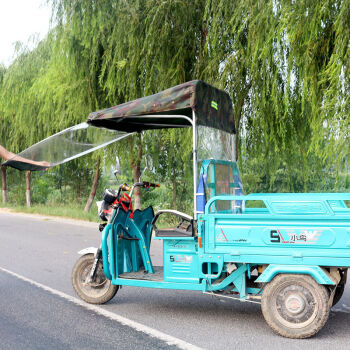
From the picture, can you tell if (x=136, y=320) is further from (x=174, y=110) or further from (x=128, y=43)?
(x=128, y=43)

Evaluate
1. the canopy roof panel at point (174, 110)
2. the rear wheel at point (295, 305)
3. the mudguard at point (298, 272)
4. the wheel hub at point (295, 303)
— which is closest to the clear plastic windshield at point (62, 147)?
the canopy roof panel at point (174, 110)

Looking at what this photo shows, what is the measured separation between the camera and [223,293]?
16.6 feet

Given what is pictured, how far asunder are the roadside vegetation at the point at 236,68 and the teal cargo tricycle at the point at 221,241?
1.34 metres

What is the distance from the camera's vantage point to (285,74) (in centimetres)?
991

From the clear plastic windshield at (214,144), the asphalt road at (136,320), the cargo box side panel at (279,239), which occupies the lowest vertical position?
the asphalt road at (136,320)

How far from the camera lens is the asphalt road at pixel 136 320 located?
14.4 ft

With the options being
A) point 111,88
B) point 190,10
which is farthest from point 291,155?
point 111,88

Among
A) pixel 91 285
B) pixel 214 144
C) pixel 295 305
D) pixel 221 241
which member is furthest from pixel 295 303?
pixel 91 285

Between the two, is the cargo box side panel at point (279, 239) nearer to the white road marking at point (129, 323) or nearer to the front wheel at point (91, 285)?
the white road marking at point (129, 323)

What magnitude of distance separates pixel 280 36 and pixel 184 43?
10.3ft

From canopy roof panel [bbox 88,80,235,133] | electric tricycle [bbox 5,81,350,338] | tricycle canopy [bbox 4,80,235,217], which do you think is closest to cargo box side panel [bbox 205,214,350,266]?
electric tricycle [bbox 5,81,350,338]

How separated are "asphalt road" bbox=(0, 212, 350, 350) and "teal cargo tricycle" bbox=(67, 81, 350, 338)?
0.82 feet

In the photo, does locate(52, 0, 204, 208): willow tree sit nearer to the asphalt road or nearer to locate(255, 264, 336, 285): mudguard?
the asphalt road

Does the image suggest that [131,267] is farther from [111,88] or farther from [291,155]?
[111,88]
